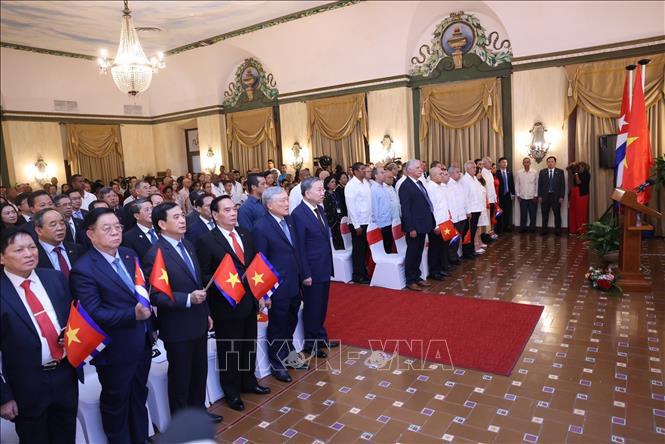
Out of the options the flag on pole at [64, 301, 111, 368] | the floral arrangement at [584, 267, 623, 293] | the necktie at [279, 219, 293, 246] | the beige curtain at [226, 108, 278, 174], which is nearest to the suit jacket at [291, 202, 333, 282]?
the necktie at [279, 219, 293, 246]

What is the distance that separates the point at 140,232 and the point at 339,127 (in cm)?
848

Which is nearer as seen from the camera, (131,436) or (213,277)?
(131,436)

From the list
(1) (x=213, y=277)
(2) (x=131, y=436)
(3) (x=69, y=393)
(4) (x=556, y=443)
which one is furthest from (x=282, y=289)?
(4) (x=556, y=443)

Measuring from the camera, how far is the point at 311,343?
444cm

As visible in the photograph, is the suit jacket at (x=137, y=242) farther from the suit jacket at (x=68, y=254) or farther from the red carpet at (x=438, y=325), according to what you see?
the red carpet at (x=438, y=325)

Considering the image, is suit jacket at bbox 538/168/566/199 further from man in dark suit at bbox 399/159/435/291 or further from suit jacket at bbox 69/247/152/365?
suit jacket at bbox 69/247/152/365

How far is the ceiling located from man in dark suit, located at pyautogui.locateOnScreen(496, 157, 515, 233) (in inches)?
211

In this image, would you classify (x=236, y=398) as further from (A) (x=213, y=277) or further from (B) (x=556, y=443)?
(B) (x=556, y=443)

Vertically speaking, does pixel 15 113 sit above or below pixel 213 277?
above

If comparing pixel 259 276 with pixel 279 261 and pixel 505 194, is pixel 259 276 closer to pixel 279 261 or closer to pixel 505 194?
pixel 279 261

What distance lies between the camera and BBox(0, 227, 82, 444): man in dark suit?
7.27 ft

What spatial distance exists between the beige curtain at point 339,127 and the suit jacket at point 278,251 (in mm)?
8142

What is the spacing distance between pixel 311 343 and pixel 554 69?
25.3 feet

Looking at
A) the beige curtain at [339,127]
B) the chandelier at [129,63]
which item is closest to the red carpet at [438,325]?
the chandelier at [129,63]
